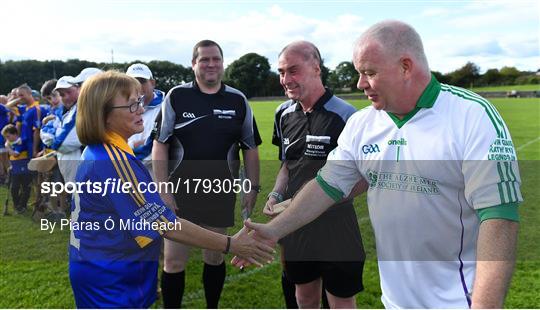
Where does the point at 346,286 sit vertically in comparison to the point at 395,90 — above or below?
below

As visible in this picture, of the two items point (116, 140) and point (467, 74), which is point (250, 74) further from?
point (116, 140)

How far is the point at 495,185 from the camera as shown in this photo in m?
1.66

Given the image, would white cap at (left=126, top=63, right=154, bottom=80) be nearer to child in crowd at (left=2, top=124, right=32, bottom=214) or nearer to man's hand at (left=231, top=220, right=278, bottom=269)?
man's hand at (left=231, top=220, right=278, bottom=269)

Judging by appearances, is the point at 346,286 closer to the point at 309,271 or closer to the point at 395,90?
the point at 309,271

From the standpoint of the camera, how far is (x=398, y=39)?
6.31 feet

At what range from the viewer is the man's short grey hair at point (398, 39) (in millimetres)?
1923

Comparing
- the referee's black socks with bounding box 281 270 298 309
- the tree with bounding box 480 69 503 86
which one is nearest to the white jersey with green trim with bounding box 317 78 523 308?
the referee's black socks with bounding box 281 270 298 309

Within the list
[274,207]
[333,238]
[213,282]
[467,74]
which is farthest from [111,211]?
[467,74]

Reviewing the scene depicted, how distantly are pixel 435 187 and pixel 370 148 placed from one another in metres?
0.38

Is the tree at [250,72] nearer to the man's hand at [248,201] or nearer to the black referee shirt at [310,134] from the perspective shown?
the man's hand at [248,201]

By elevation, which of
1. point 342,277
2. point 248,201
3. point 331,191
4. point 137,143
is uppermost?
point 331,191

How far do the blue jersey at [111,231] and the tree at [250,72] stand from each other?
49610mm

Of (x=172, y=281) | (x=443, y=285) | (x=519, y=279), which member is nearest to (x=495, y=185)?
(x=443, y=285)

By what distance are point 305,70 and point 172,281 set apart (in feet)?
7.37
